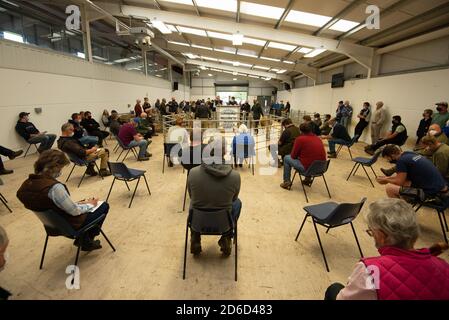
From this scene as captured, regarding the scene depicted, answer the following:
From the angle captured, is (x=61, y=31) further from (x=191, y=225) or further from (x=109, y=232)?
(x=191, y=225)

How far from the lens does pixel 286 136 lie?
468 cm

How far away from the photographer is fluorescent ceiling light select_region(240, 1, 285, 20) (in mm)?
5320

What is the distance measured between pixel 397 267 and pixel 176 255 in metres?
1.94

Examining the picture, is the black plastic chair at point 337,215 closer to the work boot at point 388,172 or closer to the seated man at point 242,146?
the work boot at point 388,172

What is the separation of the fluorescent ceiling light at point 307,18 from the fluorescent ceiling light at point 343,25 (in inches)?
12.3

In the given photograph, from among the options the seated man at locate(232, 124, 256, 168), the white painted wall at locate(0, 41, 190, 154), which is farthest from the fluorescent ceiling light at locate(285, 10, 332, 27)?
the white painted wall at locate(0, 41, 190, 154)

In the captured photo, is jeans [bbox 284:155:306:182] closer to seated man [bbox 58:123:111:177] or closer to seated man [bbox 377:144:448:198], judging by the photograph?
seated man [bbox 377:144:448:198]

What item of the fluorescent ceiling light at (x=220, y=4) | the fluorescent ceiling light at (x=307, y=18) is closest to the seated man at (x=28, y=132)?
the fluorescent ceiling light at (x=220, y=4)

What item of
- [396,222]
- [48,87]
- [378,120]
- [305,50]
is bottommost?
[396,222]

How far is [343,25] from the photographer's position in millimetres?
5785

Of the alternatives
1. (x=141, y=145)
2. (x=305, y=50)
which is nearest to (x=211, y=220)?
(x=141, y=145)

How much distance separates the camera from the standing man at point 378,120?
721cm

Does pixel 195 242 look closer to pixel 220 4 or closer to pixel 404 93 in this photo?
pixel 220 4
